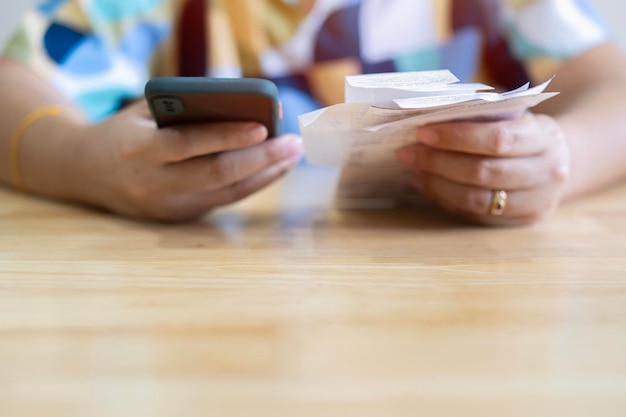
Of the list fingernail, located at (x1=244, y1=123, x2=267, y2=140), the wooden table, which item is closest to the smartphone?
fingernail, located at (x1=244, y1=123, x2=267, y2=140)

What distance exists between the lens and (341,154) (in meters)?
0.53

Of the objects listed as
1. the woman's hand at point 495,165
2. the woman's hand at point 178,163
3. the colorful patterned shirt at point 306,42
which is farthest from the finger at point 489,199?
the colorful patterned shirt at point 306,42

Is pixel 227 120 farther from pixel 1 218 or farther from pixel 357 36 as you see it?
pixel 357 36

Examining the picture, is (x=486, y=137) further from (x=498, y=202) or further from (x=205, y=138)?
(x=205, y=138)

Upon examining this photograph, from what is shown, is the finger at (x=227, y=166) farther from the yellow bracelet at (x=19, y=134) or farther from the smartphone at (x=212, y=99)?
the yellow bracelet at (x=19, y=134)

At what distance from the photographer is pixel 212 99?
1.48ft

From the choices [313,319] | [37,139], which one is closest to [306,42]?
[37,139]

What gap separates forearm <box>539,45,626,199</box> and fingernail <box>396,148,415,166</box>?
17 cm

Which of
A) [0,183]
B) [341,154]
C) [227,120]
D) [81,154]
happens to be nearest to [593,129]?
[341,154]

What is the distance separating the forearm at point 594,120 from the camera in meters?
0.61

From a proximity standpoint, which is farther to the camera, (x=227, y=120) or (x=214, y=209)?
(x=214, y=209)

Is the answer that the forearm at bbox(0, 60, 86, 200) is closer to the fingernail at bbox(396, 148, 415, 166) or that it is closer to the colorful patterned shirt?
the colorful patterned shirt

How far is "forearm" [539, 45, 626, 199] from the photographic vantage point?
1.99 ft

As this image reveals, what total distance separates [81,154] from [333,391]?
1.43 ft
